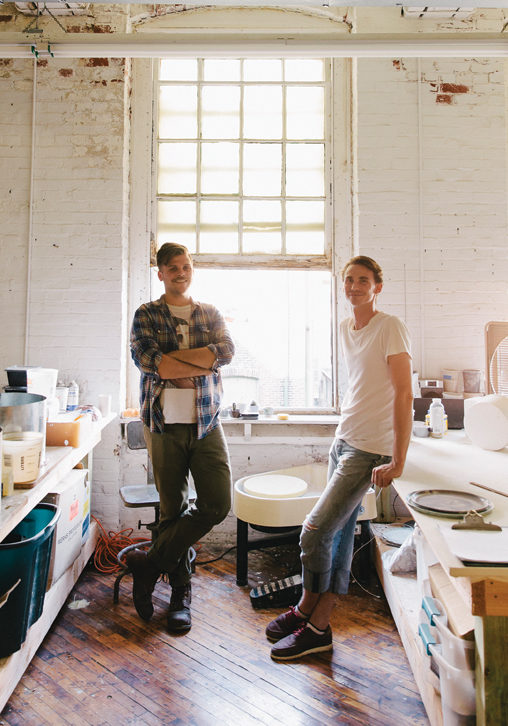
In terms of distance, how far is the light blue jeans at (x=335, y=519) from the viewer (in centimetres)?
197

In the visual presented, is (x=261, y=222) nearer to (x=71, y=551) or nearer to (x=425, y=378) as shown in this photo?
(x=425, y=378)

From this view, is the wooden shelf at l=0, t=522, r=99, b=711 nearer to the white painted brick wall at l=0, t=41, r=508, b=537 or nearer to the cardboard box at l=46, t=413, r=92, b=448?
the white painted brick wall at l=0, t=41, r=508, b=537

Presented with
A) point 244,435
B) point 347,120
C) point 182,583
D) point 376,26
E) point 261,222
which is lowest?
point 182,583

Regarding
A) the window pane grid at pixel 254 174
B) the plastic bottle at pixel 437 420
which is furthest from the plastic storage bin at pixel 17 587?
the window pane grid at pixel 254 174

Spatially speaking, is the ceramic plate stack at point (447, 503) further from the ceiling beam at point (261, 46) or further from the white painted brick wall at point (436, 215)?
the ceiling beam at point (261, 46)

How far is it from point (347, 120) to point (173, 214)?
1433 millimetres

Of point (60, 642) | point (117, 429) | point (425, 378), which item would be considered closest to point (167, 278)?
point (117, 429)

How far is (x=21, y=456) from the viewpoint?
68.1 inches

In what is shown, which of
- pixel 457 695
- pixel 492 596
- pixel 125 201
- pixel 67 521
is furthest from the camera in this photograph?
pixel 125 201

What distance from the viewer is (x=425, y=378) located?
3.35 m

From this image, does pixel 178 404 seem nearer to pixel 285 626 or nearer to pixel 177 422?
pixel 177 422

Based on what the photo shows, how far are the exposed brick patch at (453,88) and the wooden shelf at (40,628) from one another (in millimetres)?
3793

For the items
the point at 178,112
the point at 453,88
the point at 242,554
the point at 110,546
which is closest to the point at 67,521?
the point at 110,546

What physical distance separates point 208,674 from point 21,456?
3.85 ft
